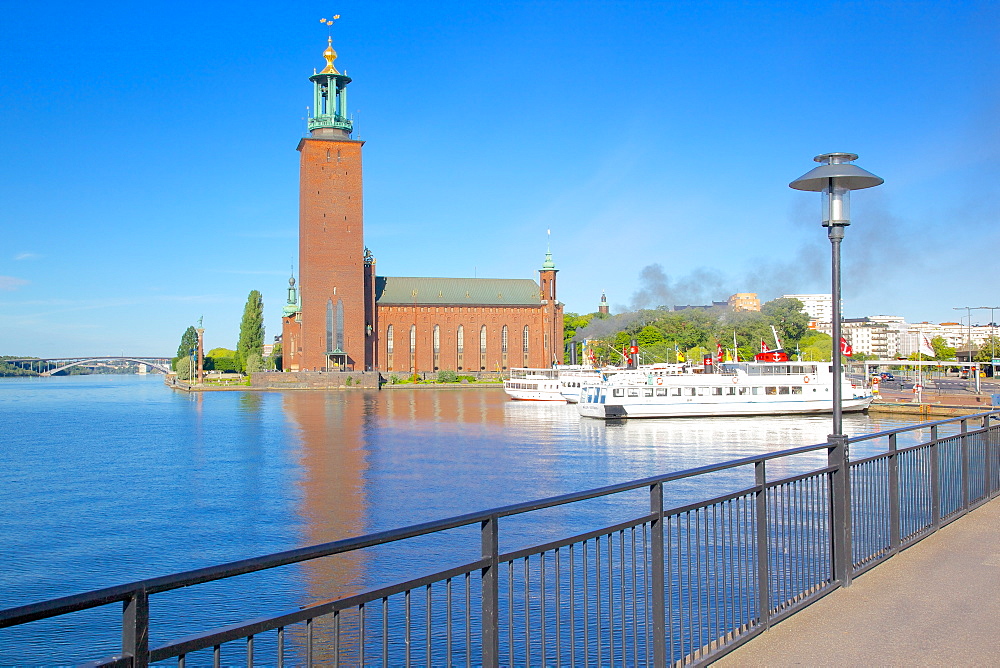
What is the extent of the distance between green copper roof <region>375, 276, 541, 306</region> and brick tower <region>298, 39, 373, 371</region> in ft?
51.3

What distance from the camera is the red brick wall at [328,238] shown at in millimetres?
107250

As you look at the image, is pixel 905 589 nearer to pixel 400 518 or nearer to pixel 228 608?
pixel 228 608

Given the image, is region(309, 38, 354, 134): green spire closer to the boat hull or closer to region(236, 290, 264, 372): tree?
region(236, 290, 264, 372): tree

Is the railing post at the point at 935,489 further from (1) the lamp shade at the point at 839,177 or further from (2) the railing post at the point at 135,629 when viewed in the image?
(2) the railing post at the point at 135,629

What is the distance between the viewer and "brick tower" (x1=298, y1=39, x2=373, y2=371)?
107375 mm

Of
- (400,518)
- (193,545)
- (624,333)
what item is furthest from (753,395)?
(624,333)

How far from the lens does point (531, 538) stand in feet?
57.6

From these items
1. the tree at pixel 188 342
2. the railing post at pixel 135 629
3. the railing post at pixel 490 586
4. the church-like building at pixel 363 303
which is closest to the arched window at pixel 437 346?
the church-like building at pixel 363 303

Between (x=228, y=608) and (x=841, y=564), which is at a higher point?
(x=841, y=564)

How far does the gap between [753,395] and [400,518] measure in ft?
131

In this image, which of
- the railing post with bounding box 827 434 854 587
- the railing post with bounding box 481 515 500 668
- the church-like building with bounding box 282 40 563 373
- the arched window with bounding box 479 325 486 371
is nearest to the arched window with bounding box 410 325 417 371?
the church-like building with bounding box 282 40 563 373

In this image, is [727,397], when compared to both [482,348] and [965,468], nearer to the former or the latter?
[965,468]

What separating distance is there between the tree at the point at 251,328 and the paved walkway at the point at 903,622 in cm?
12846

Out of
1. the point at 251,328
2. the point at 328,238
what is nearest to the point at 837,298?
the point at 328,238
